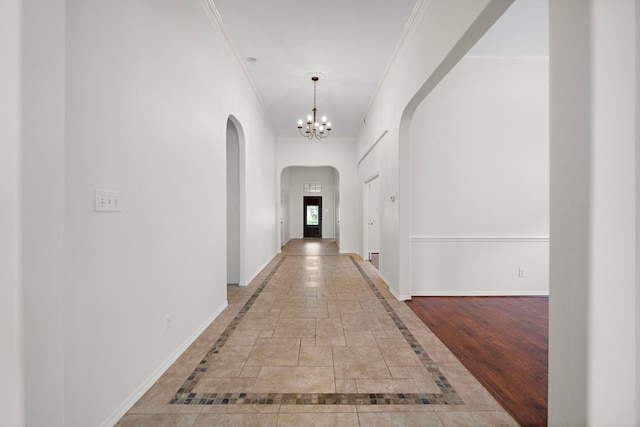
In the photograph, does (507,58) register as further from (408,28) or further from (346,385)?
(346,385)

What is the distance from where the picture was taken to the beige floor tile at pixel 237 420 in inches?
64.2

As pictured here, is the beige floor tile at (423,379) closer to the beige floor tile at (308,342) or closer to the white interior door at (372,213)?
the beige floor tile at (308,342)

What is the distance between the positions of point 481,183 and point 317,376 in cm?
353

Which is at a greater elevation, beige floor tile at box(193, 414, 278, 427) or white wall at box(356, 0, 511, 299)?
white wall at box(356, 0, 511, 299)

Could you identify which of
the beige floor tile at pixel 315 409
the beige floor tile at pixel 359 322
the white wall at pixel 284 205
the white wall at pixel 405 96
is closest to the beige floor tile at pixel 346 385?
the beige floor tile at pixel 315 409

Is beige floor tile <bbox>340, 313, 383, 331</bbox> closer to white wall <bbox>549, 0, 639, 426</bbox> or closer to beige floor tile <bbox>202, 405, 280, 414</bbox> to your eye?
beige floor tile <bbox>202, 405, 280, 414</bbox>

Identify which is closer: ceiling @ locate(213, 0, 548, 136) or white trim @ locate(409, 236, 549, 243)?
ceiling @ locate(213, 0, 548, 136)

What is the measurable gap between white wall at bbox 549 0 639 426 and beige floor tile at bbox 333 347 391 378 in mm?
1102

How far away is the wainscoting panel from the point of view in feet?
13.2

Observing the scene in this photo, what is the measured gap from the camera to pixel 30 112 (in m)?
1.05

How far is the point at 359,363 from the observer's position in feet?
7.47

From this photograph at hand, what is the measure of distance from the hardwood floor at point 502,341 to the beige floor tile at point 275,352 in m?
1.45

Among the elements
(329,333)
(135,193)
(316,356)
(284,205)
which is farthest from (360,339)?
(284,205)

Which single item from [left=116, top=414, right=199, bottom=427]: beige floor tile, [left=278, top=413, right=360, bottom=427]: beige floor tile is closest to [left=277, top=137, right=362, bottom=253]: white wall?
[left=278, top=413, right=360, bottom=427]: beige floor tile
